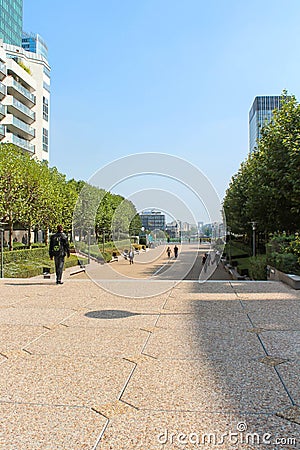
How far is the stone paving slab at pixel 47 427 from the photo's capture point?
3.32 meters

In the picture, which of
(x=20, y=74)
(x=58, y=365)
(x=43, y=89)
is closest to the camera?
(x=58, y=365)

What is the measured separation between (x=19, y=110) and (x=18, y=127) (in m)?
2.34

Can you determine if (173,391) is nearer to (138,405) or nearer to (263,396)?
(138,405)

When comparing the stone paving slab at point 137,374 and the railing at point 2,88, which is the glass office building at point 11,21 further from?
the stone paving slab at point 137,374

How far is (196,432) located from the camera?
3.49 meters

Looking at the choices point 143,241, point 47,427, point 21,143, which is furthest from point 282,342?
point 143,241

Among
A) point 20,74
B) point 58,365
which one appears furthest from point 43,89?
point 58,365

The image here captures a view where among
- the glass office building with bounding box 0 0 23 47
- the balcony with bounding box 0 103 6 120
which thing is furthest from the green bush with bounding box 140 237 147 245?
the glass office building with bounding box 0 0 23 47

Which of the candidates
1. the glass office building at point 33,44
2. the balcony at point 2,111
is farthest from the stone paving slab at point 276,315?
the glass office building at point 33,44

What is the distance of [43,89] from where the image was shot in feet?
209

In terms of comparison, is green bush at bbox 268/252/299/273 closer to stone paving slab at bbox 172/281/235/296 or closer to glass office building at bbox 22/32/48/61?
stone paving slab at bbox 172/281/235/296

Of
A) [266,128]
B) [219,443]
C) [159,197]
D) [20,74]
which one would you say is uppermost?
[20,74]

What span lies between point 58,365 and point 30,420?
59.4 inches

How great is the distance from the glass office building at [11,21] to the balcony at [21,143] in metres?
41.5
